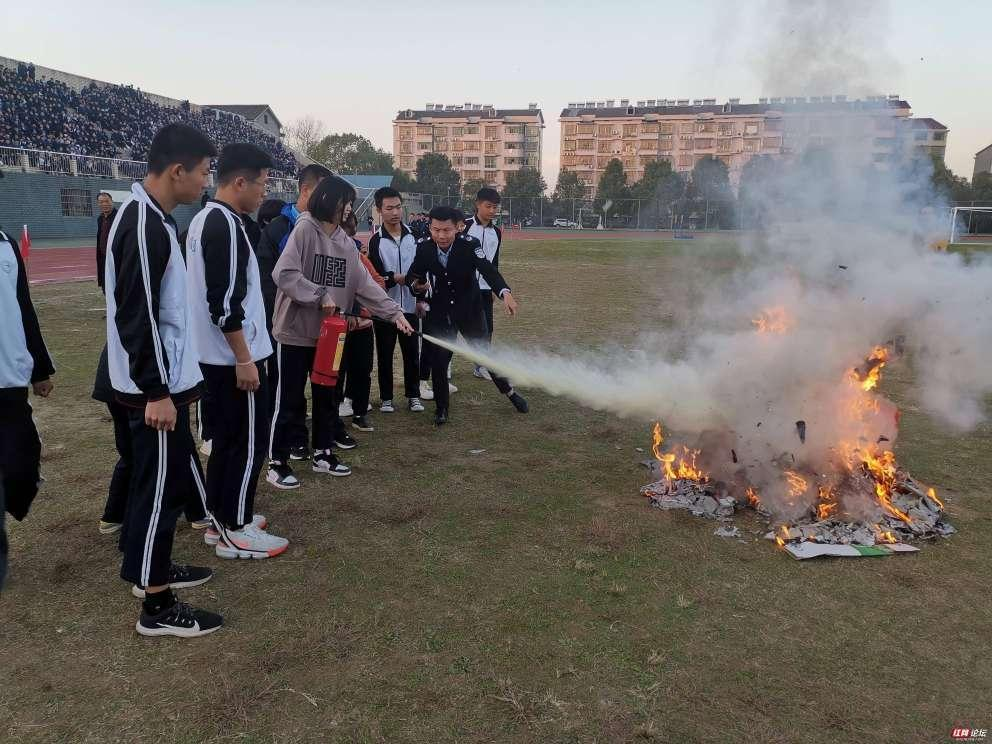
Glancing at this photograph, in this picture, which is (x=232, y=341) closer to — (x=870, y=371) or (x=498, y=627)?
(x=498, y=627)

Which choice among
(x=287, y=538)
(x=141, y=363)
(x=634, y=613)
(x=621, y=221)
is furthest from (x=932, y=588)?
(x=621, y=221)

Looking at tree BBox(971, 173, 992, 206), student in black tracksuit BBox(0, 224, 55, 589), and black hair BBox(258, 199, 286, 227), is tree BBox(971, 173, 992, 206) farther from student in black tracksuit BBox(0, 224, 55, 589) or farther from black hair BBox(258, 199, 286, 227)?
student in black tracksuit BBox(0, 224, 55, 589)

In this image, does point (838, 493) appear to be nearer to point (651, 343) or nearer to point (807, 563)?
point (807, 563)

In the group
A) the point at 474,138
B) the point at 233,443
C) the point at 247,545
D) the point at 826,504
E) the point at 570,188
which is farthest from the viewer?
the point at 474,138

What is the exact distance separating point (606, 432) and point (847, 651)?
357 cm

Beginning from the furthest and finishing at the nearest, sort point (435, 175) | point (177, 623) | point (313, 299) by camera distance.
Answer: point (435, 175) < point (313, 299) < point (177, 623)

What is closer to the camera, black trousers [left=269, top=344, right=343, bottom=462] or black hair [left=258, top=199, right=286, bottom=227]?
black trousers [left=269, top=344, right=343, bottom=462]

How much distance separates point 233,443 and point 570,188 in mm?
65859

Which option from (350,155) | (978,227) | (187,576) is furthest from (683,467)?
(350,155)

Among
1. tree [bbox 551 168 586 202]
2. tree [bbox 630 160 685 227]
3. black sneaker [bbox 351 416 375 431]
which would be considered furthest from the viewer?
tree [bbox 551 168 586 202]

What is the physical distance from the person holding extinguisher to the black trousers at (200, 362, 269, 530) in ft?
3.71

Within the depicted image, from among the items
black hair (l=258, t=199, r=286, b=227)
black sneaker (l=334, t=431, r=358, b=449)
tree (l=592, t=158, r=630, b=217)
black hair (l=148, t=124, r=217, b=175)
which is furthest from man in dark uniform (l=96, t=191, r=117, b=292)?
tree (l=592, t=158, r=630, b=217)

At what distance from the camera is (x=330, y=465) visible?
546cm

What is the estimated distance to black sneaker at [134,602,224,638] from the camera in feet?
10.6
